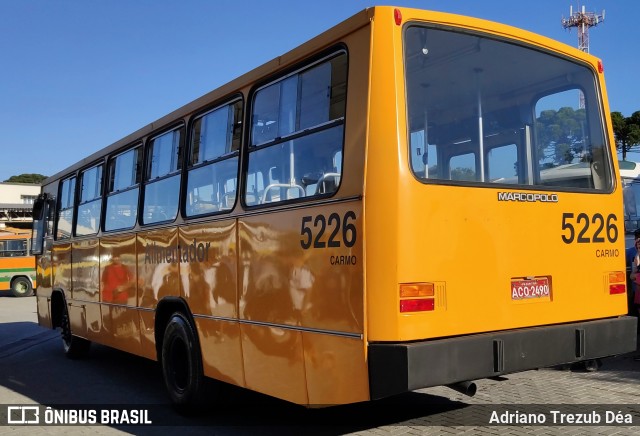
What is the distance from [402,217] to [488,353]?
109cm

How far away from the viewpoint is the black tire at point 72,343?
10.4 metres

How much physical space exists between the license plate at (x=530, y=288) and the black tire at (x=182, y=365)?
3055 millimetres

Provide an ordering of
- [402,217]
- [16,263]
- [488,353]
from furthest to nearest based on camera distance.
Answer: [16,263]
[488,353]
[402,217]

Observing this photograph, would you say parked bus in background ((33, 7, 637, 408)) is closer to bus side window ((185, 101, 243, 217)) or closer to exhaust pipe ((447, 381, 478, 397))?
bus side window ((185, 101, 243, 217))

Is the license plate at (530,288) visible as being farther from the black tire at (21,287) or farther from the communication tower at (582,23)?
the communication tower at (582,23)

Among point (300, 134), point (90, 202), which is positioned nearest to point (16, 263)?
point (90, 202)

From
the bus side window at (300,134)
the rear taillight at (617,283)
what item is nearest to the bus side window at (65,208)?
A: the bus side window at (300,134)

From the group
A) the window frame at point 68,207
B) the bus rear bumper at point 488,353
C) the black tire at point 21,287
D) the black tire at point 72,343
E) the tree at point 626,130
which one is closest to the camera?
the bus rear bumper at point 488,353

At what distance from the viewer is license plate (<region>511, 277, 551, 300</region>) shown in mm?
4586

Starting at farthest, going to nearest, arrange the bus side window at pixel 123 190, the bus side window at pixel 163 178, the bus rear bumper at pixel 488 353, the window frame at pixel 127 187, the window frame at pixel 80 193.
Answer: the window frame at pixel 80 193, the bus side window at pixel 123 190, the window frame at pixel 127 187, the bus side window at pixel 163 178, the bus rear bumper at pixel 488 353

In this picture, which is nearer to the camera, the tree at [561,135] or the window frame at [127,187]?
the tree at [561,135]

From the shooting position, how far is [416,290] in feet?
13.5

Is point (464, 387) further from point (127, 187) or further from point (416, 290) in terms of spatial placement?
point (127, 187)

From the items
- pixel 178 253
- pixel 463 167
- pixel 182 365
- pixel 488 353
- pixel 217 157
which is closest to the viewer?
pixel 488 353
